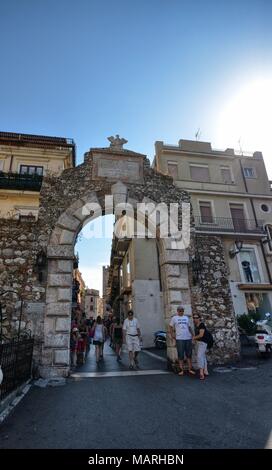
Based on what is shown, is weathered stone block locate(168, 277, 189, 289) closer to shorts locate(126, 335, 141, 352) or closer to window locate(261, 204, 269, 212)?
shorts locate(126, 335, 141, 352)

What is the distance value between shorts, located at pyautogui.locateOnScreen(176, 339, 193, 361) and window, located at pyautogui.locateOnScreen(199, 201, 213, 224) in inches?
530

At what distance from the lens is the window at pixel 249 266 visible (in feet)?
57.5

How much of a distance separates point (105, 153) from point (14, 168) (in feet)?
34.9

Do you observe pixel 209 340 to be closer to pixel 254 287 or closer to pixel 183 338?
pixel 183 338

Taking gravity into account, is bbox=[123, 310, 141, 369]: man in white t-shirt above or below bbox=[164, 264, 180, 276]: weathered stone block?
below

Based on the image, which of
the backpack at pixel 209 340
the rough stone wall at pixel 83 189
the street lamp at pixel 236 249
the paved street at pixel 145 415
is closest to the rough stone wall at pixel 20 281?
the rough stone wall at pixel 83 189

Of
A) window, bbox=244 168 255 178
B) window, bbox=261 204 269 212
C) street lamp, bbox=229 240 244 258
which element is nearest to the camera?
street lamp, bbox=229 240 244 258

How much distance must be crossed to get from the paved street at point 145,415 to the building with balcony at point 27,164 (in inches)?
Result: 471

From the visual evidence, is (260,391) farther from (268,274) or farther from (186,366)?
(268,274)

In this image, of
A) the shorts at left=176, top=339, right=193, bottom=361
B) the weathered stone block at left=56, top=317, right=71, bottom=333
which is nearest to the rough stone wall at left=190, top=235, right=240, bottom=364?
the shorts at left=176, top=339, right=193, bottom=361

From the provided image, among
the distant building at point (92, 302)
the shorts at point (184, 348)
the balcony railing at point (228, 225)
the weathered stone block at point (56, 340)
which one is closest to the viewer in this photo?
the weathered stone block at point (56, 340)

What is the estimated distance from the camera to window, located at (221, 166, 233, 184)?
2029 cm

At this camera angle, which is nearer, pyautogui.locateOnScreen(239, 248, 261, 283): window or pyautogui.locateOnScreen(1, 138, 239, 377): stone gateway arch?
pyautogui.locateOnScreen(1, 138, 239, 377): stone gateway arch

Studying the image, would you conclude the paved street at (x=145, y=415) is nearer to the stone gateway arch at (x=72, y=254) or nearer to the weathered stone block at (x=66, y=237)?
the stone gateway arch at (x=72, y=254)
